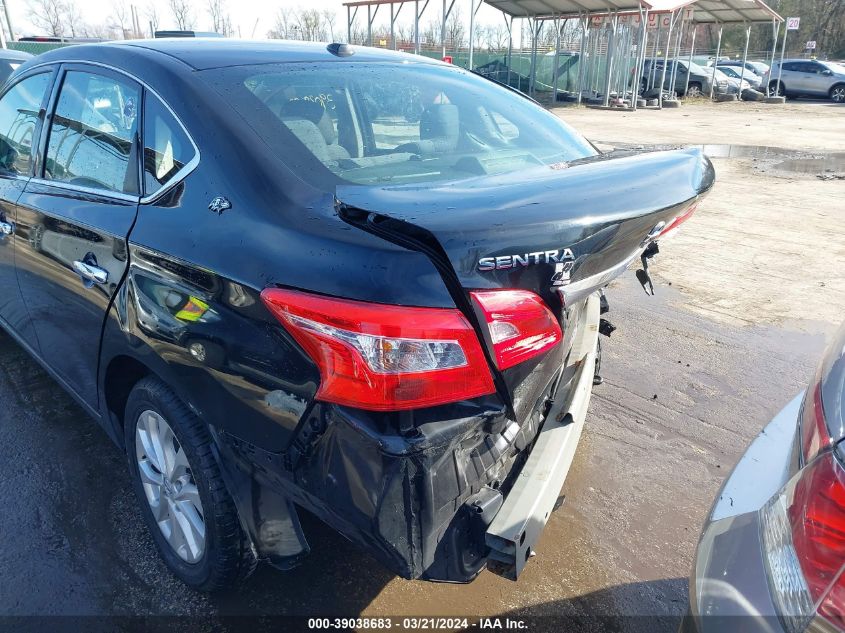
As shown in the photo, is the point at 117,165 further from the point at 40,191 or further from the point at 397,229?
the point at 397,229

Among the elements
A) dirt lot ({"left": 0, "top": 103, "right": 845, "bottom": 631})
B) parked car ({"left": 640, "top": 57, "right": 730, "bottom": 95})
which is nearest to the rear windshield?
dirt lot ({"left": 0, "top": 103, "right": 845, "bottom": 631})

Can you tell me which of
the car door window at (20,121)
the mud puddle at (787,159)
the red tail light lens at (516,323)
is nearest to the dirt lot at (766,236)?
the mud puddle at (787,159)

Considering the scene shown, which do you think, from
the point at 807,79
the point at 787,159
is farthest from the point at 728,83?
the point at 787,159

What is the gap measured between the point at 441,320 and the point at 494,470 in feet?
1.68

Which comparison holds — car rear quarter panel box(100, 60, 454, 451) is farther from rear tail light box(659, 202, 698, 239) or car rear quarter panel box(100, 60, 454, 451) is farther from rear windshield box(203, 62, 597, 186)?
rear tail light box(659, 202, 698, 239)

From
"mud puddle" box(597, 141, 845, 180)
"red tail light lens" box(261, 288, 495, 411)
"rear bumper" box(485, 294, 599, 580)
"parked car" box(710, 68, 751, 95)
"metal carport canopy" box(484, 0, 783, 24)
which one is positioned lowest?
"mud puddle" box(597, 141, 845, 180)

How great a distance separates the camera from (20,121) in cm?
322

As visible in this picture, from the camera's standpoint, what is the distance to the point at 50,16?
5544 centimetres

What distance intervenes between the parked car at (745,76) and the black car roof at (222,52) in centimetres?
3375

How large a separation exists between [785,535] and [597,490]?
1745 mm

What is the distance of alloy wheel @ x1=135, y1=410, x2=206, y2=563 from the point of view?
7.27 ft

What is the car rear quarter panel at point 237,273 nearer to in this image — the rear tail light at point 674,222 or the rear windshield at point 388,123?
the rear windshield at point 388,123

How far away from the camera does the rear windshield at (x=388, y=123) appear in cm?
215

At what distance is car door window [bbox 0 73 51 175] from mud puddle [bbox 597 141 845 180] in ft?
33.5
